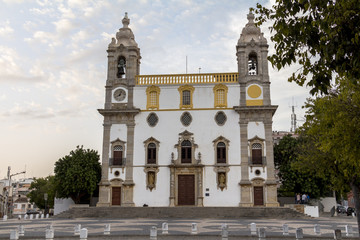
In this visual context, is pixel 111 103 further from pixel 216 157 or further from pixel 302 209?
pixel 302 209

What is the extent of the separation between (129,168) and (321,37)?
28.7 meters

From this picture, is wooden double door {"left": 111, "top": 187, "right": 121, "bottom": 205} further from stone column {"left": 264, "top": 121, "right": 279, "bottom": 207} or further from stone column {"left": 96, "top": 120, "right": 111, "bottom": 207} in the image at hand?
stone column {"left": 264, "top": 121, "right": 279, "bottom": 207}

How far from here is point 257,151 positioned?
3441 cm

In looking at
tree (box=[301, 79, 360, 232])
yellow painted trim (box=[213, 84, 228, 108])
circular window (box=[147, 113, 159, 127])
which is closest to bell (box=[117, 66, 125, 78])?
circular window (box=[147, 113, 159, 127])

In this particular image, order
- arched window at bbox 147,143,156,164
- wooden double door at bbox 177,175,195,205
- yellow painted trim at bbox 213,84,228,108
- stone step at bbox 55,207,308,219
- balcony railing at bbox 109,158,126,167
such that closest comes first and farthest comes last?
stone step at bbox 55,207,308,219 < wooden double door at bbox 177,175,195,205 < arched window at bbox 147,143,156,164 < balcony railing at bbox 109,158,126,167 < yellow painted trim at bbox 213,84,228,108

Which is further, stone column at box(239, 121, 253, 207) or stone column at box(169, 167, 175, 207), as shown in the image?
stone column at box(169, 167, 175, 207)

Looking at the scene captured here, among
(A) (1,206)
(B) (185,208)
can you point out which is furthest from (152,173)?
(A) (1,206)

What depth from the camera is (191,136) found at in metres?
35.4

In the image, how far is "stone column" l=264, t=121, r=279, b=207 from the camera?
33.1 m

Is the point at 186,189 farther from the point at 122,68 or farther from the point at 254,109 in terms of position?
the point at 122,68

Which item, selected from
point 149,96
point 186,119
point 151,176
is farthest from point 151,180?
point 149,96

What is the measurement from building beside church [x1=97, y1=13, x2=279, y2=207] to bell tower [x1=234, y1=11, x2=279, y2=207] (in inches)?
3.3

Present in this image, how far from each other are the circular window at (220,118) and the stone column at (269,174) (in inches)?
144

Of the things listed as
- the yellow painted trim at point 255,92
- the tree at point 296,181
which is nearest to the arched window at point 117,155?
the yellow painted trim at point 255,92
